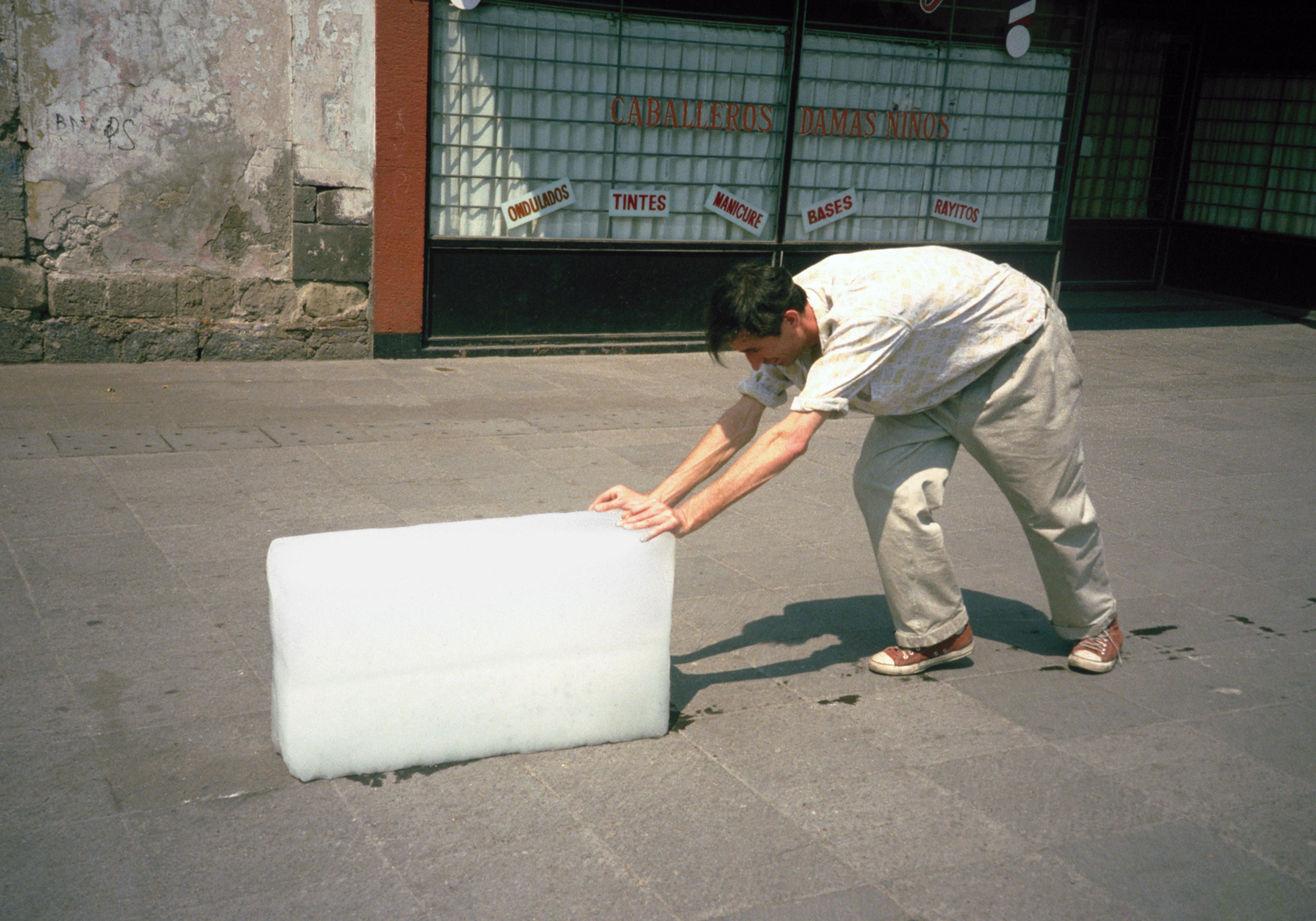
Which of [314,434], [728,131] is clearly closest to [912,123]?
[728,131]

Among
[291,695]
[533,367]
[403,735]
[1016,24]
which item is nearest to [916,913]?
[403,735]

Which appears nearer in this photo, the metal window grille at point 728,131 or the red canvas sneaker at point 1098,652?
the red canvas sneaker at point 1098,652

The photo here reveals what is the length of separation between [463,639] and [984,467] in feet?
5.47

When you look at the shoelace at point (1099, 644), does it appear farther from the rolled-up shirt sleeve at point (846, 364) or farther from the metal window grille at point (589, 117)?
the metal window grille at point (589, 117)

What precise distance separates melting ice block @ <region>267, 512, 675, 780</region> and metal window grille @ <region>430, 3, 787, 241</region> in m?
5.47

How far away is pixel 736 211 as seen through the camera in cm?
907

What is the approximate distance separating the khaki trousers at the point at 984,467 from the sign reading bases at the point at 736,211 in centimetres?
552

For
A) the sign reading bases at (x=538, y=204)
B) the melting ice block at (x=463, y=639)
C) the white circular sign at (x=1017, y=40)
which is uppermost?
the white circular sign at (x=1017, y=40)

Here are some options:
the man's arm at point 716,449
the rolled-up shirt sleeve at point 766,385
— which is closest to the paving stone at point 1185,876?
the man's arm at point 716,449

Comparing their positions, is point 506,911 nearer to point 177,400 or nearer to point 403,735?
point 403,735

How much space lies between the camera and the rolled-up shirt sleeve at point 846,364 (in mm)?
3117

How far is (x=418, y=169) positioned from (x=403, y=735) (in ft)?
18.1

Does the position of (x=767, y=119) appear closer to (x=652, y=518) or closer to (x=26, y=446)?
(x=26, y=446)

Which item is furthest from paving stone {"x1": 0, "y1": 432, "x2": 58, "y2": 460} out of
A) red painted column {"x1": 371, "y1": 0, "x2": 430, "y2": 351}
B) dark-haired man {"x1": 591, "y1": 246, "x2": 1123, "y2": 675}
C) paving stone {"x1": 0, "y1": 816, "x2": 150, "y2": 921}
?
dark-haired man {"x1": 591, "y1": 246, "x2": 1123, "y2": 675}
